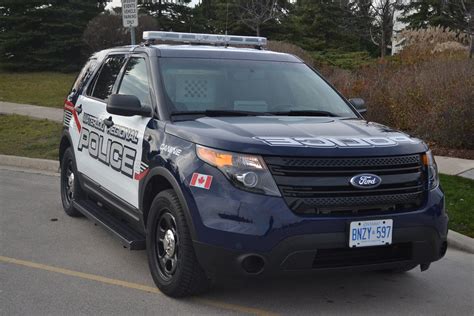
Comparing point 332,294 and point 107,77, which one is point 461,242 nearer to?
point 332,294

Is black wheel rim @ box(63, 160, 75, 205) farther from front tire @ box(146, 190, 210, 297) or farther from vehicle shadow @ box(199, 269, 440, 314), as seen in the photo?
vehicle shadow @ box(199, 269, 440, 314)

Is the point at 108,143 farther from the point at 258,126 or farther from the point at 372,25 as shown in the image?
the point at 372,25

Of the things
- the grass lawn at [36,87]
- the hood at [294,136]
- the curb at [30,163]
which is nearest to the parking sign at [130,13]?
the curb at [30,163]

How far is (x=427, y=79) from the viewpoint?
37.0 feet

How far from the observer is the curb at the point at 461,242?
18.9 feet

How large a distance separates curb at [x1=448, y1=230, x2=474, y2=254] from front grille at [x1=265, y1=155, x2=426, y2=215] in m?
2.09

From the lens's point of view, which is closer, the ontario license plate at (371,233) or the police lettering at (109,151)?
the ontario license plate at (371,233)

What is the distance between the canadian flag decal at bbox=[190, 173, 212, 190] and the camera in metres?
3.83

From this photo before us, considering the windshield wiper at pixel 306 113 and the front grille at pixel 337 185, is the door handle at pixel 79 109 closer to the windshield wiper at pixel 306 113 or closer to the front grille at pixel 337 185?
the windshield wiper at pixel 306 113

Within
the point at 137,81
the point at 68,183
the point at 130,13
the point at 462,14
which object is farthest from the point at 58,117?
the point at 462,14

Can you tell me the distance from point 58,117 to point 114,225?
9925 mm

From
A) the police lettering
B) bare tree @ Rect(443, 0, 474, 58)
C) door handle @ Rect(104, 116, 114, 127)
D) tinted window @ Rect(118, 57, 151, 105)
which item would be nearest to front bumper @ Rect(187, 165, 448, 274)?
the police lettering

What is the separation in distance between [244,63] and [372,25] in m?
30.6

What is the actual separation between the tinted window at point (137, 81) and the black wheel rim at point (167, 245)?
103 cm
